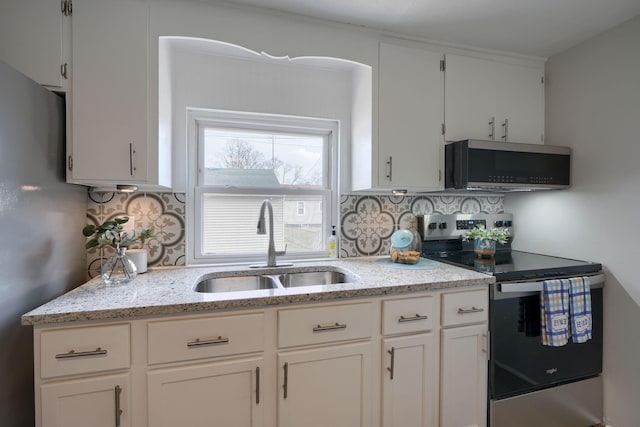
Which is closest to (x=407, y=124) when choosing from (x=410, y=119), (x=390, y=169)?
(x=410, y=119)

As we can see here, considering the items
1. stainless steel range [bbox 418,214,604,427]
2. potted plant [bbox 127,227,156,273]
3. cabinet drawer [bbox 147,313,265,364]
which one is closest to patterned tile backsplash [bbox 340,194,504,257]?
stainless steel range [bbox 418,214,604,427]

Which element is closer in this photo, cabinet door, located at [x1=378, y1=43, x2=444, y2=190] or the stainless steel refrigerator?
the stainless steel refrigerator

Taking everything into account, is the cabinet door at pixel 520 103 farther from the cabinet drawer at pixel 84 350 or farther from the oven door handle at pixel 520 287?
the cabinet drawer at pixel 84 350

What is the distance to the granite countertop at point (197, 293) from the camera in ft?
3.63

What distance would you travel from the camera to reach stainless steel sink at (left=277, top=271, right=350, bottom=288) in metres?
1.84

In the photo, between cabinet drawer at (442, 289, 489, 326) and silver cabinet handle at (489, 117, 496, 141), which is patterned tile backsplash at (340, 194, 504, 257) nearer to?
silver cabinet handle at (489, 117, 496, 141)

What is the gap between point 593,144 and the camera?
6.31 feet

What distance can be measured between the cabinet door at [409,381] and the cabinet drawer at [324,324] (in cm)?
16

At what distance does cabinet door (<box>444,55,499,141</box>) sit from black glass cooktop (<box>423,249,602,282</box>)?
0.82 meters

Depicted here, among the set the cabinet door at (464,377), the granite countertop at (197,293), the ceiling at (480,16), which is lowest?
the cabinet door at (464,377)

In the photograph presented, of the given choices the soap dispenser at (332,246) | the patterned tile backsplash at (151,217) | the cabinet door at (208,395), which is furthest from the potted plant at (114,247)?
the soap dispenser at (332,246)

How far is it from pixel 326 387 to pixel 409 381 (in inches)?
16.8

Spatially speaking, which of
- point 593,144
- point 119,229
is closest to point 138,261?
point 119,229

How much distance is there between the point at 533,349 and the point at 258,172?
1923 millimetres
